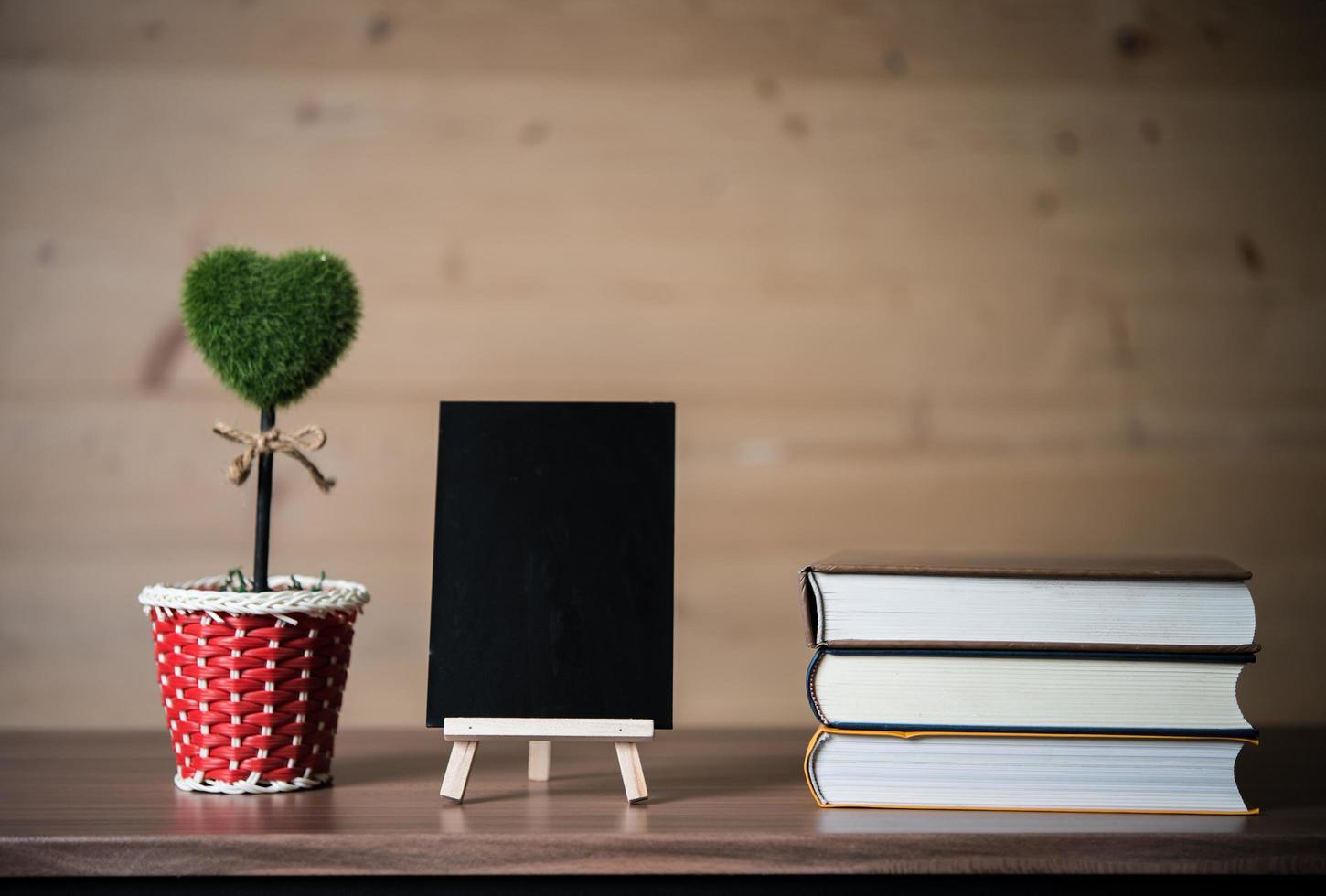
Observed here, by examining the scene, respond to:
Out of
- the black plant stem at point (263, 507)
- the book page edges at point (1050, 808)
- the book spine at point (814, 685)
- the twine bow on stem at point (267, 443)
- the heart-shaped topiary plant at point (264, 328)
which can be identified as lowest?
the book page edges at point (1050, 808)

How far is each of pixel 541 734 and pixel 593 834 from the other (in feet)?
0.33

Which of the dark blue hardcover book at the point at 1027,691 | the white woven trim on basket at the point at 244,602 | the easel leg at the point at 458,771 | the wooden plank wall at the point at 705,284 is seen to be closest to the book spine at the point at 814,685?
Result: the dark blue hardcover book at the point at 1027,691

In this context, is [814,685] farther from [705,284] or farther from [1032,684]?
[705,284]

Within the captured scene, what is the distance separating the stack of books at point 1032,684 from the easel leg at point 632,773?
12 cm

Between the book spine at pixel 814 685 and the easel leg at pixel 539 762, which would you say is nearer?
the book spine at pixel 814 685

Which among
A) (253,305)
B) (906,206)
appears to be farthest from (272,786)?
(906,206)

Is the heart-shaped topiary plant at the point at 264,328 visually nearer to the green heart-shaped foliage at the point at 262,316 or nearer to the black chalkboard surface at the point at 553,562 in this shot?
the green heart-shaped foliage at the point at 262,316

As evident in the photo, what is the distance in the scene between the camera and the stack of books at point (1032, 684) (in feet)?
2.30

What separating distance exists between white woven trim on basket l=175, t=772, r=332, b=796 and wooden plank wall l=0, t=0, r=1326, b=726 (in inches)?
16.8

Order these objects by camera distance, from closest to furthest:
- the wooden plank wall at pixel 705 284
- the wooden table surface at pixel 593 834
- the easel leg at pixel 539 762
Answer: the wooden table surface at pixel 593 834, the easel leg at pixel 539 762, the wooden plank wall at pixel 705 284

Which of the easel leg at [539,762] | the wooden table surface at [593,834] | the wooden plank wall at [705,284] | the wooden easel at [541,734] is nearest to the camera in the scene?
the wooden table surface at [593,834]

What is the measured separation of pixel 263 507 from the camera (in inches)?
31.6

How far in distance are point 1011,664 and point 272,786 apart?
0.50 metres

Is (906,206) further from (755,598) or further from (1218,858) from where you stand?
(1218,858)
